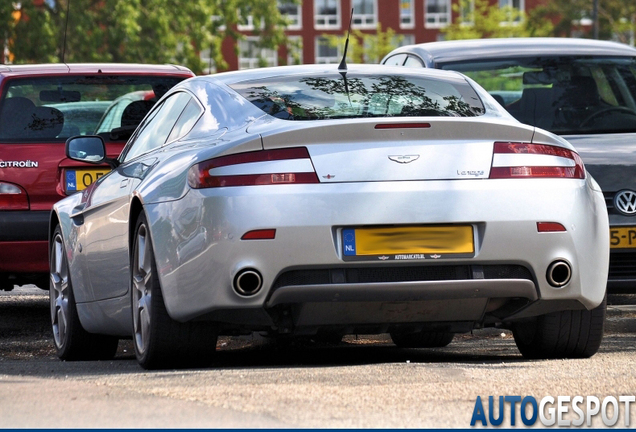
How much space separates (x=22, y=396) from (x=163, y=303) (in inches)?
37.2

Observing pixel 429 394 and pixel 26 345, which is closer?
pixel 429 394

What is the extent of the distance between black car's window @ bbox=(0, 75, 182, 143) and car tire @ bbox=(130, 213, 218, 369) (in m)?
3.43

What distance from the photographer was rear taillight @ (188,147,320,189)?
5.80 meters

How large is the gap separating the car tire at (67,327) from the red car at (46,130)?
1.29 meters

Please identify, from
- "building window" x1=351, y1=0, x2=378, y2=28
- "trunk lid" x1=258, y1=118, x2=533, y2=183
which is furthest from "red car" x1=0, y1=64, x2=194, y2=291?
"building window" x1=351, y1=0, x2=378, y2=28

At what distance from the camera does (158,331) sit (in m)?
6.19

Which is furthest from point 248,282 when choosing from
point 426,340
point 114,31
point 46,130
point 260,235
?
point 114,31

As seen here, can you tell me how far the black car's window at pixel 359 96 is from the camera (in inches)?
248

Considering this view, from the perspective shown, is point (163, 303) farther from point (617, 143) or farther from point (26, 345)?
point (617, 143)

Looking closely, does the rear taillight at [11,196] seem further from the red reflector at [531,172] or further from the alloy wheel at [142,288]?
the red reflector at [531,172]

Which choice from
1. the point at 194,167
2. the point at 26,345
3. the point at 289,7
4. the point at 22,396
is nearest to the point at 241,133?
the point at 194,167

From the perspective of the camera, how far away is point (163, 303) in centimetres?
620

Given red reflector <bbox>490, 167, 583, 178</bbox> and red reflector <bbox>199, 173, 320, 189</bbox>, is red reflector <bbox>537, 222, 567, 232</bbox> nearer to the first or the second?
red reflector <bbox>490, 167, 583, 178</bbox>

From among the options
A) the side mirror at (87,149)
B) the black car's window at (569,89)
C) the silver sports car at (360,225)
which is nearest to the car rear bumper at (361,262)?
the silver sports car at (360,225)
